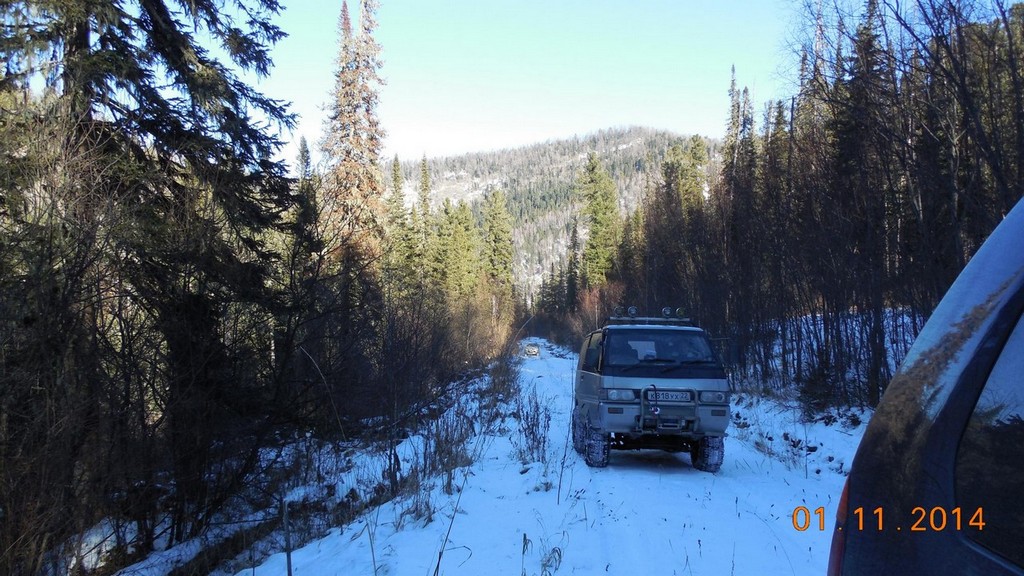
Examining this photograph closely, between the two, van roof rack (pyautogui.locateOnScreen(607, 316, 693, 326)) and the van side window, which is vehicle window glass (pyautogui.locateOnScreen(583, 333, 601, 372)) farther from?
van roof rack (pyautogui.locateOnScreen(607, 316, 693, 326))

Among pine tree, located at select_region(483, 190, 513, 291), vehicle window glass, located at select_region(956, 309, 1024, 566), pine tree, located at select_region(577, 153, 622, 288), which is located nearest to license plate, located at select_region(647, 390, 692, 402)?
vehicle window glass, located at select_region(956, 309, 1024, 566)

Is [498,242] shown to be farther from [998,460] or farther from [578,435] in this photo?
[998,460]

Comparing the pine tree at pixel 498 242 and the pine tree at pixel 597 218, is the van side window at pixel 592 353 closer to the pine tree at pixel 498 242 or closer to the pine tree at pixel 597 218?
the pine tree at pixel 597 218

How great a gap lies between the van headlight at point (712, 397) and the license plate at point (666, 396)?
217mm

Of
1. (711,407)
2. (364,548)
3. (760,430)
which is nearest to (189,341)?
(364,548)

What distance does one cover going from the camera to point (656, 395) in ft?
29.3

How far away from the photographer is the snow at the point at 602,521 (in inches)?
214

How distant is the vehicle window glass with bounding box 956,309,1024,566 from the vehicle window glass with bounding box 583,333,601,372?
327 inches

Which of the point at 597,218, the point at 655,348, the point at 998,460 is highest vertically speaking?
the point at 597,218

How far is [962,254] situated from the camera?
1020 centimetres

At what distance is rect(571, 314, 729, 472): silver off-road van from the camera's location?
29.2 feet

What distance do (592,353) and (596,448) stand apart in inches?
66.9

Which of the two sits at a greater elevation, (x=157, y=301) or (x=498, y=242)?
(x=498, y=242)
